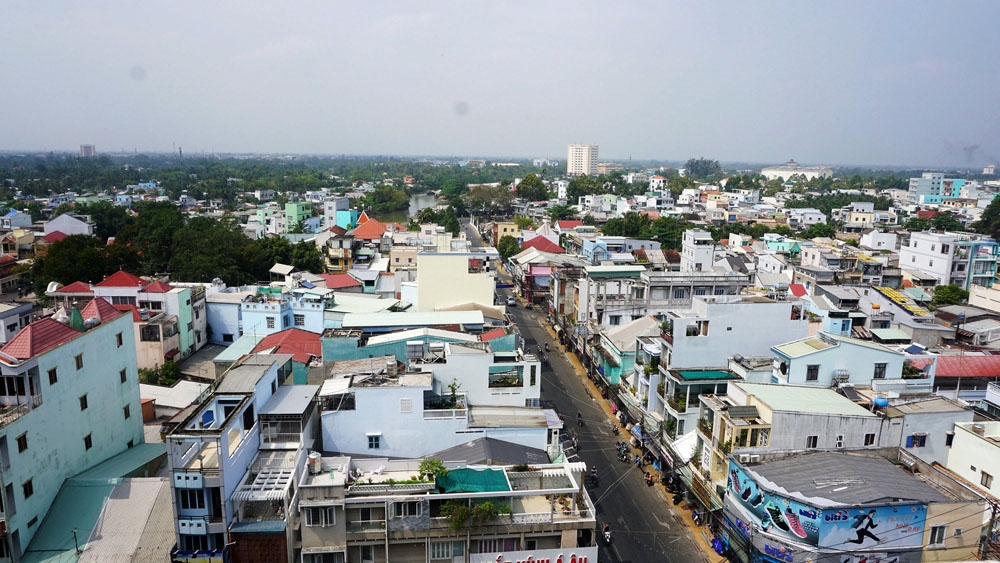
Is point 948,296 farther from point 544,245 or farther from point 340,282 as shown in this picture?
point 340,282

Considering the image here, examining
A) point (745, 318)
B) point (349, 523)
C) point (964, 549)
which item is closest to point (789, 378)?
point (745, 318)

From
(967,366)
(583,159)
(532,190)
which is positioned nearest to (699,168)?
(583,159)

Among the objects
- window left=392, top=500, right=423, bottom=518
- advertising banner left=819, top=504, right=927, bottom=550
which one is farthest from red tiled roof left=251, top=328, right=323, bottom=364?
advertising banner left=819, top=504, right=927, bottom=550

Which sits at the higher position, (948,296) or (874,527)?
(948,296)

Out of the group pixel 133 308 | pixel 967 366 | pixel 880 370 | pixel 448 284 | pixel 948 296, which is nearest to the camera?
pixel 880 370

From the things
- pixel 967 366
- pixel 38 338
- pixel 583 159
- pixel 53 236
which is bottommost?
pixel 967 366

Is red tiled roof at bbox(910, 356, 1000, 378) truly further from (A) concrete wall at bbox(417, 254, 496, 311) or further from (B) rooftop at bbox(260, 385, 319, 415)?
(B) rooftop at bbox(260, 385, 319, 415)

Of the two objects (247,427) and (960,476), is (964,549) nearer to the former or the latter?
(960,476)
